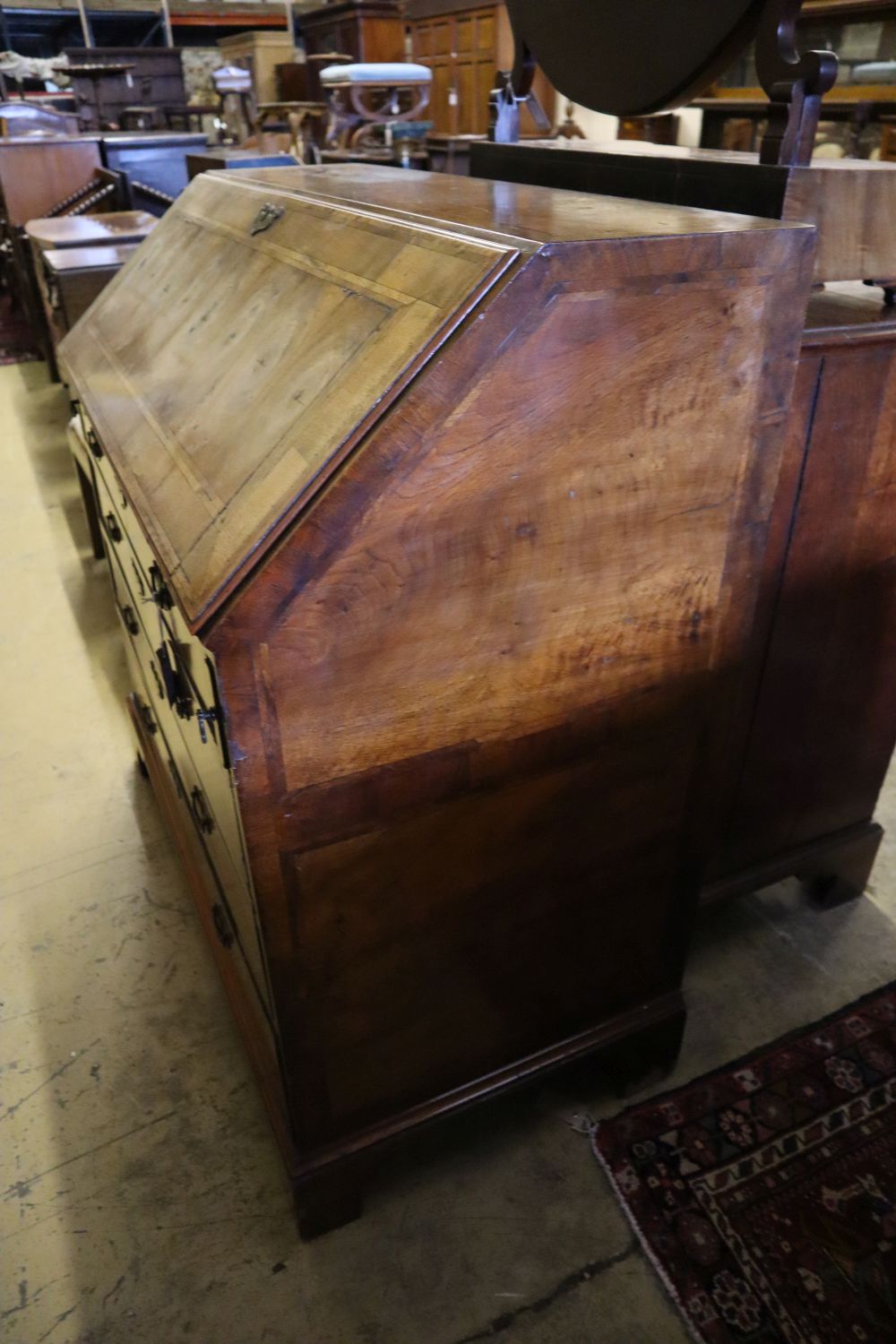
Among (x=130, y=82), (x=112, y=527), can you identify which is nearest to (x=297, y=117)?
(x=130, y=82)

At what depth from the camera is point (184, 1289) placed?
1.42m

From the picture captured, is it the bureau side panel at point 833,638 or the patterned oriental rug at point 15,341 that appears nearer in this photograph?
the bureau side panel at point 833,638

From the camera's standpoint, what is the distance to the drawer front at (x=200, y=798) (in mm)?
1230

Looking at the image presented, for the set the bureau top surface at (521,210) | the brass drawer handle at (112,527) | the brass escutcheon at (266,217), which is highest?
the bureau top surface at (521,210)

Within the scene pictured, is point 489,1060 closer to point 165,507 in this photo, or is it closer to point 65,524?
point 165,507

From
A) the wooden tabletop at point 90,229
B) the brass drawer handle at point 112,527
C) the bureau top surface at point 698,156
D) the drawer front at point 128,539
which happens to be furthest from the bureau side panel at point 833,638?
the wooden tabletop at point 90,229

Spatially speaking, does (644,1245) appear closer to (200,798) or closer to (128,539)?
(200,798)

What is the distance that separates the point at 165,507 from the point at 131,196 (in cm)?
562

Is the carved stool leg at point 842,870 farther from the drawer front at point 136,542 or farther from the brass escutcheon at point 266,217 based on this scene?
the brass escutcheon at point 266,217

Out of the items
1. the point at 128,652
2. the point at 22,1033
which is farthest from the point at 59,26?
the point at 22,1033

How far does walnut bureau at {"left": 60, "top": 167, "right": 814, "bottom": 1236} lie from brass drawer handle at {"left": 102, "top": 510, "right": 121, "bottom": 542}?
32cm

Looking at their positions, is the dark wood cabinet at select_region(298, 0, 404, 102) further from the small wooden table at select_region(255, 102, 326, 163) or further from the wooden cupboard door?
the small wooden table at select_region(255, 102, 326, 163)

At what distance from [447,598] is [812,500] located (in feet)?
2.47

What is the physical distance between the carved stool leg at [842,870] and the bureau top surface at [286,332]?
4.58 feet
